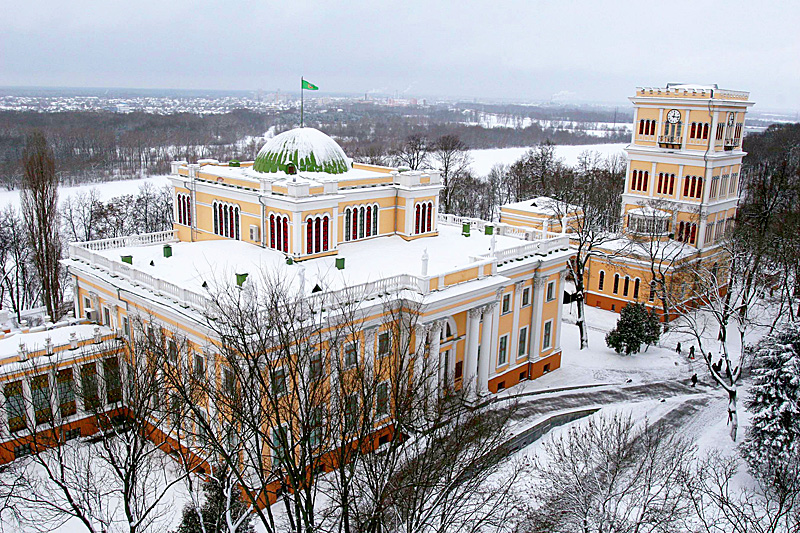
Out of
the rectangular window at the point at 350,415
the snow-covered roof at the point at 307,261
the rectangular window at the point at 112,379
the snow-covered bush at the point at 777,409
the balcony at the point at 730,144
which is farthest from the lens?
the balcony at the point at 730,144

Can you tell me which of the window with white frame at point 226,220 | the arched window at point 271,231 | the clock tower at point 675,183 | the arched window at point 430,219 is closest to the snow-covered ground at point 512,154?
the clock tower at point 675,183

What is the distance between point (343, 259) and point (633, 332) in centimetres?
2004

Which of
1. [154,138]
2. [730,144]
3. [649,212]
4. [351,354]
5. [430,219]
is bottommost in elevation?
[351,354]

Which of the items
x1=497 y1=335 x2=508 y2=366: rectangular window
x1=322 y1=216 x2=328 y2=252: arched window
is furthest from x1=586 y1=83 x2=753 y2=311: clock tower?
x1=322 y1=216 x2=328 y2=252: arched window

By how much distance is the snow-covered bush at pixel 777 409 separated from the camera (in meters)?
24.8

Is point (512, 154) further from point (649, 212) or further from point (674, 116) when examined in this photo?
point (649, 212)

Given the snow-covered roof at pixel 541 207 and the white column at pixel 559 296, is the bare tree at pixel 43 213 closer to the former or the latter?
the white column at pixel 559 296

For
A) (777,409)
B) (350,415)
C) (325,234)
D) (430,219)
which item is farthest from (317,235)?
(777,409)

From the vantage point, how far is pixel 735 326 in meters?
45.6

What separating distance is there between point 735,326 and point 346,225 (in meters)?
29.6

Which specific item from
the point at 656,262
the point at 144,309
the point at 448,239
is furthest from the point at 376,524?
the point at 656,262

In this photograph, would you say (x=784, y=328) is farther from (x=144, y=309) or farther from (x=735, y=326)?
(x=144, y=309)

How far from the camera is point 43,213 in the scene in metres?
37.7

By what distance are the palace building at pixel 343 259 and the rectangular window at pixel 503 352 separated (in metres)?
0.09
